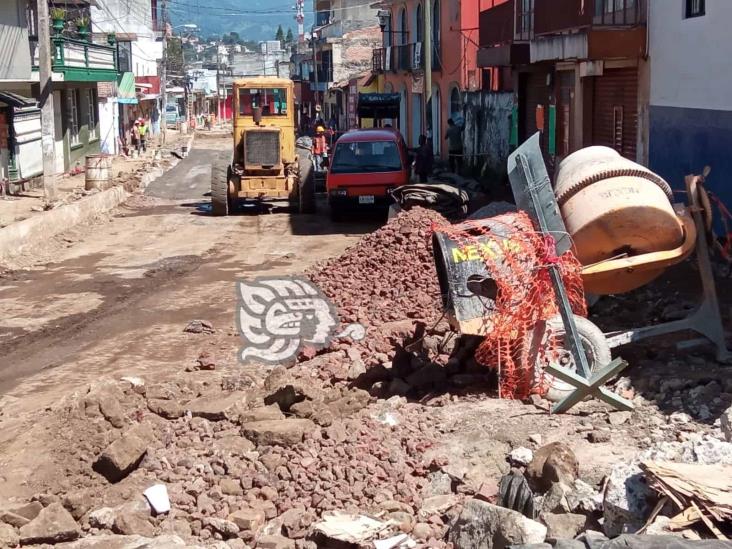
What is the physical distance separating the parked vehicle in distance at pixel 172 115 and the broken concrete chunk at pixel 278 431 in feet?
253

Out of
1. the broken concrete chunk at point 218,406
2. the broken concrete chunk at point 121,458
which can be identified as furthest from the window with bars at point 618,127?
the broken concrete chunk at point 121,458

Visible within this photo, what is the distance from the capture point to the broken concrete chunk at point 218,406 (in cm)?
864

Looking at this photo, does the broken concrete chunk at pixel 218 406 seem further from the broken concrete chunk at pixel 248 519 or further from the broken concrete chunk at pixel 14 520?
the broken concrete chunk at pixel 14 520

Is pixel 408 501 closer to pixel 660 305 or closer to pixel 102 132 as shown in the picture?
pixel 660 305

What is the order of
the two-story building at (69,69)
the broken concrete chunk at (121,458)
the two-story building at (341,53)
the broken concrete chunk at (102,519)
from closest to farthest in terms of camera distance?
the broken concrete chunk at (102,519), the broken concrete chunk at (121,458), the two-story building at (69,69), the two-story building at (341,53)

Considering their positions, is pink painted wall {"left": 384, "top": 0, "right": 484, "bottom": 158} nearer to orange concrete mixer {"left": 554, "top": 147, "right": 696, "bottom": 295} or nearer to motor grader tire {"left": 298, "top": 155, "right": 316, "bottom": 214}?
motor grader tire {"left": 298, "top": 155, "right": 316, "bottom": 214}

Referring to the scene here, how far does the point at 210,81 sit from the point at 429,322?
4387 inches

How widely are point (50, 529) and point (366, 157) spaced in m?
16.5

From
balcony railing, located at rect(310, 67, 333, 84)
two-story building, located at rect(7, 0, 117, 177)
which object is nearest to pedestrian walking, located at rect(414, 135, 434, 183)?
two-story building, located at rect(7, 0, 117, 177)

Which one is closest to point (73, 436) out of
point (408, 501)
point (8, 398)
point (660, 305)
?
point (8, 398)

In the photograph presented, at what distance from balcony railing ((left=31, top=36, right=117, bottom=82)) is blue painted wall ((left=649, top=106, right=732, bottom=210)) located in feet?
61.5

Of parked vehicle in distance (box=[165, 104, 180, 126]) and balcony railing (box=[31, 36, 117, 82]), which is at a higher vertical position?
balcony railing (box=[31, 36, 117, 82])

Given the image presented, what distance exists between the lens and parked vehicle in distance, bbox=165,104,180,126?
276 feet

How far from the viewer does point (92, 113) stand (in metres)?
41.6
